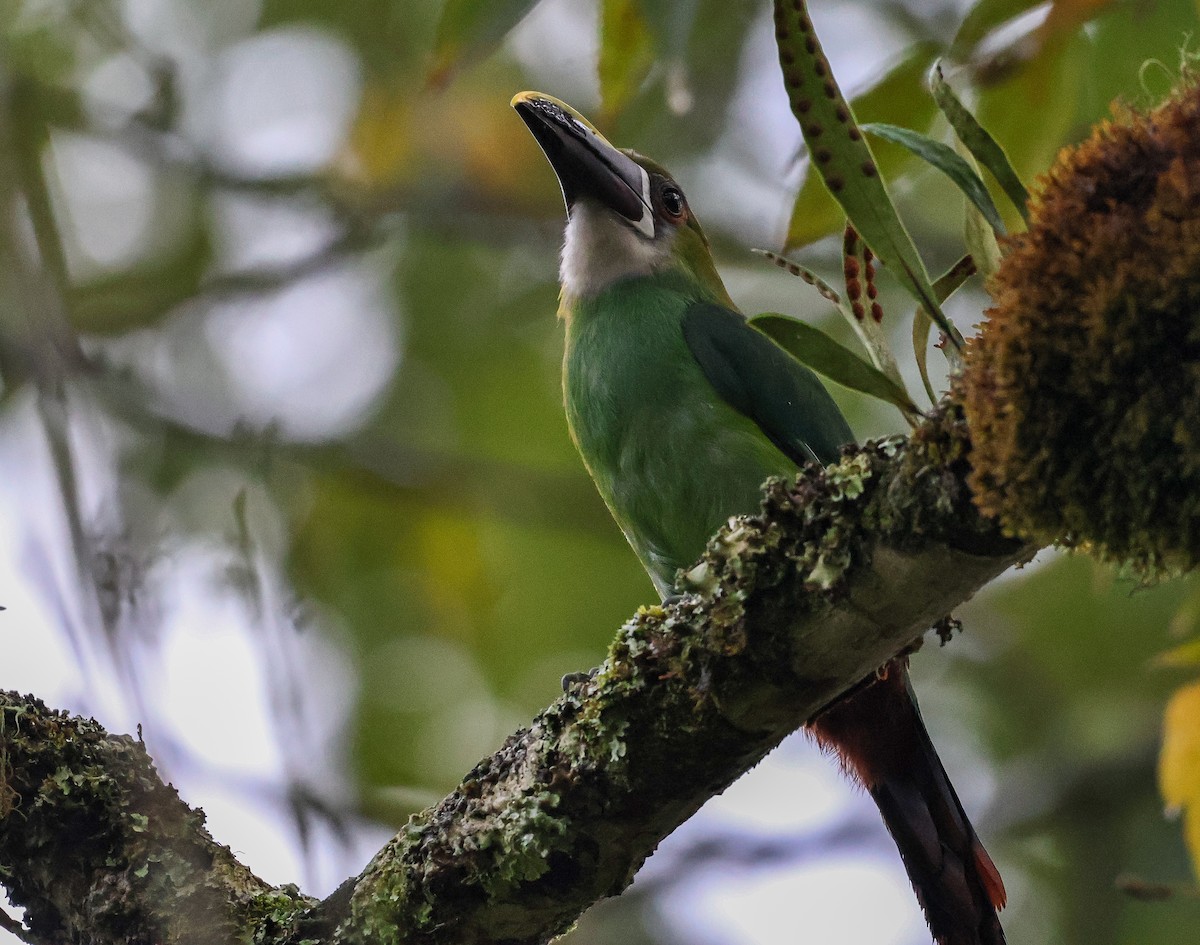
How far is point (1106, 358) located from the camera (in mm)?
1338

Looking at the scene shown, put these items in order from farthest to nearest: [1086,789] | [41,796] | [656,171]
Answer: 1. [1086,789]
2. [656,171]
3. [41,796]

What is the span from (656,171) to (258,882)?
2277 millimetres

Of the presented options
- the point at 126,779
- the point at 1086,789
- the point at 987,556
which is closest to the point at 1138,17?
the point at 987,556

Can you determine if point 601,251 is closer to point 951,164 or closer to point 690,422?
point 690,422

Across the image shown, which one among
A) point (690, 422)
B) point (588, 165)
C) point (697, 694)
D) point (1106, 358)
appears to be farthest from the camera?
point (588, 165)

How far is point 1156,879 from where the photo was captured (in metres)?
4.75

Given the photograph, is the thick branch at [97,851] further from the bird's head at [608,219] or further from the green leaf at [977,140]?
the bird's head at [608,219]

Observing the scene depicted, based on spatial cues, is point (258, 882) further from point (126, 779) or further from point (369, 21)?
point (369, 21)

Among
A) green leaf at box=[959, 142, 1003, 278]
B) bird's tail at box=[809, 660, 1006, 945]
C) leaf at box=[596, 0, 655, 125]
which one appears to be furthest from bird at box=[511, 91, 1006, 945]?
green leaf at box=[959, 142, 1003, 278]

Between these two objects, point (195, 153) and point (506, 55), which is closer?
point (195, 153)

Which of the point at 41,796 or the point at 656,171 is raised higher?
the point at 656,171

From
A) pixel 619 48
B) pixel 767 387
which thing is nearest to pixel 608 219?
pixel 767 387

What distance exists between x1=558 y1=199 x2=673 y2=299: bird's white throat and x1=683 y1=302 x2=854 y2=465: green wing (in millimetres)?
398

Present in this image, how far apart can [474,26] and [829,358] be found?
971 mm
